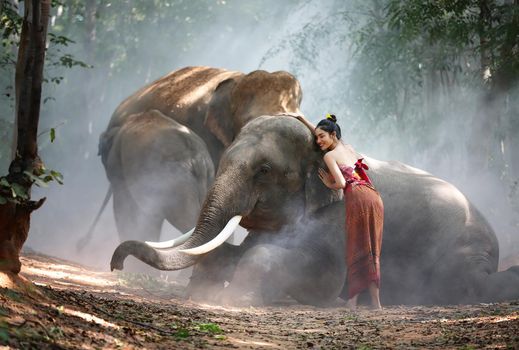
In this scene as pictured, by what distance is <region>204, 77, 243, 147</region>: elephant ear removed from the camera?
1148 cm

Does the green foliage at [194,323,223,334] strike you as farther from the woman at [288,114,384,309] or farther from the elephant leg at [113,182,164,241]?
the elephant leg at [113,182,164,241]

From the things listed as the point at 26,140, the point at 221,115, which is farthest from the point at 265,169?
the point at 26,140

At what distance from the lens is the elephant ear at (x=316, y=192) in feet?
32.1

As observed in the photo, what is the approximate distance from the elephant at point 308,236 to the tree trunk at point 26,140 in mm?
2510

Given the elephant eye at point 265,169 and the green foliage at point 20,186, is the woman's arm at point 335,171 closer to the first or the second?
the elephant eye at point 265,169

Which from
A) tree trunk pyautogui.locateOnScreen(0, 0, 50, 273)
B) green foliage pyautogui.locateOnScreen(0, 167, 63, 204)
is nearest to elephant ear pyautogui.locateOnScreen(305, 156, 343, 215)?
tree trunk pyautogui.locateOnScreen(0, 0, 50, 273)

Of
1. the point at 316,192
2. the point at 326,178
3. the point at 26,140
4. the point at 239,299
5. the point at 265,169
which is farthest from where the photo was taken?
the point at 316,192

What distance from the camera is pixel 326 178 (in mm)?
9617

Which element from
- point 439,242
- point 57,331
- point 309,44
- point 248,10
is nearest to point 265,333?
point 57,331

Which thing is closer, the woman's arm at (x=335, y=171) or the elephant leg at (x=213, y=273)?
the elephant leg at (x=213, y=273)

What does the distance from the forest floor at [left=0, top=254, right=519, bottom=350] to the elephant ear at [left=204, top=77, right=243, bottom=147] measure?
323cm

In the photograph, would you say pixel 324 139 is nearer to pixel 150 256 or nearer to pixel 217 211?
pixel 217 211

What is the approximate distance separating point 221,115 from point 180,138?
1.98 feet

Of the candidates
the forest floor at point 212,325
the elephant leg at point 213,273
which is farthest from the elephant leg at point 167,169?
the forest floor at point 212,325
